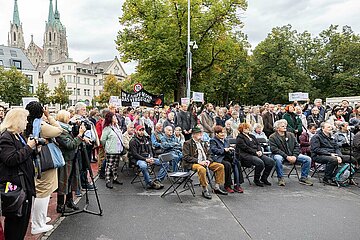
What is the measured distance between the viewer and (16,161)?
11.6 ft

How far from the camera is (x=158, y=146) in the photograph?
9547mm

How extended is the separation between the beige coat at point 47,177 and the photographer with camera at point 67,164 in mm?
417

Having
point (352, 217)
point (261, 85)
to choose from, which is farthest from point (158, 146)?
point (261, 85)

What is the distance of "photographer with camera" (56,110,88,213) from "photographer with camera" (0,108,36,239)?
1.24 metres

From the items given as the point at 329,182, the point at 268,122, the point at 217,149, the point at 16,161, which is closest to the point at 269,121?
the point at 268,122

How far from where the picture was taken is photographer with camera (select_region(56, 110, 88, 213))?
5.12m

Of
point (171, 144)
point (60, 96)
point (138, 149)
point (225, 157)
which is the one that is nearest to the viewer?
point (225, 157)

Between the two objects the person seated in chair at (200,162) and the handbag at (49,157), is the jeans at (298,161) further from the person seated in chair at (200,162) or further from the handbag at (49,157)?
the handbag at (49,157)

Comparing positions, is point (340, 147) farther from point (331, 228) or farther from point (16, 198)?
point (16, 198)

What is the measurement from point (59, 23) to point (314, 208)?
483ft

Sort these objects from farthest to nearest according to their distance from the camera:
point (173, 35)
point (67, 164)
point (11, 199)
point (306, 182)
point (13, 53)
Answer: point (13, 53) < point (173, 35) < point (306, 182) < point (67, 164) < point (11, 199)

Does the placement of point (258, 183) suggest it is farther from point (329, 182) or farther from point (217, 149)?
point (329, 182)

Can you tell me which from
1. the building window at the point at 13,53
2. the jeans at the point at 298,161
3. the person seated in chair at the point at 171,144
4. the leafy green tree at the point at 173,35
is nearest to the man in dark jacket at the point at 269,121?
the jeans at the point at 298,161

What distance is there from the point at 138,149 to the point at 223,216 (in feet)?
9.90
